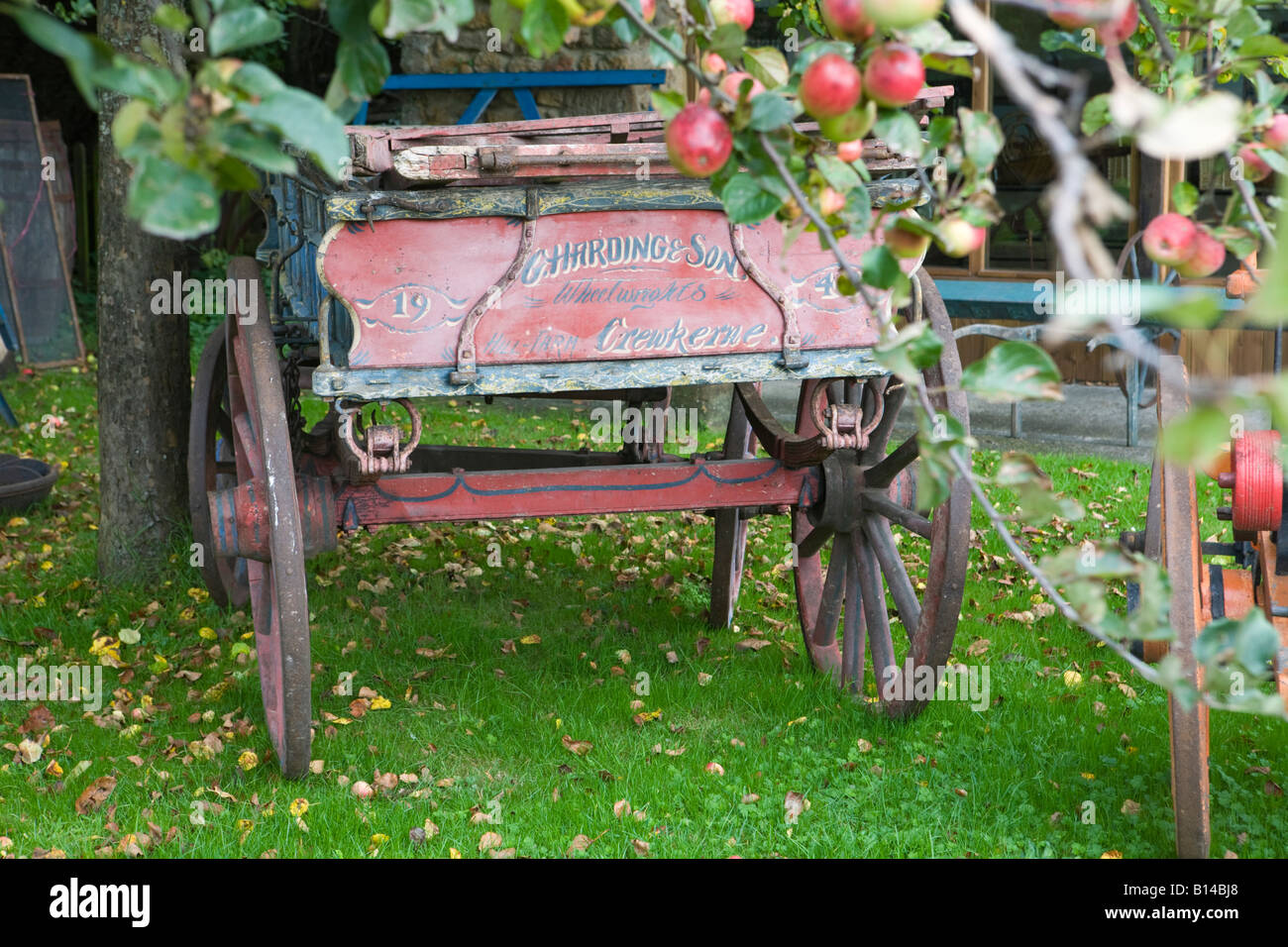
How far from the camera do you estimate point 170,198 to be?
0.93 metres

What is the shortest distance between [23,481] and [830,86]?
505cm

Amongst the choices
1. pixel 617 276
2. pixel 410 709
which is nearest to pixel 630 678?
pixel 410 709

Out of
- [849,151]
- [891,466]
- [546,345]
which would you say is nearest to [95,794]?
[546,345]

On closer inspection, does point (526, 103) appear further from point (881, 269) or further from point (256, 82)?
point (256, 82)

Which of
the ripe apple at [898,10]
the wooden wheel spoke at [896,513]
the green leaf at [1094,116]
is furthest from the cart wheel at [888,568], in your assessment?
the ripe apple at [898,10]

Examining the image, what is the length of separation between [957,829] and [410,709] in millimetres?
1486

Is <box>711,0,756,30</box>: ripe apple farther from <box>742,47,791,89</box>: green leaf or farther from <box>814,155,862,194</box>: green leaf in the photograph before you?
<box>814,155,862,194</box>: green leaf

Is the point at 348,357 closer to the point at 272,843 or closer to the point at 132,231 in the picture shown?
the point at 272,843

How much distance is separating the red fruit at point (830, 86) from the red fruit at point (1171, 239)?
299 mm

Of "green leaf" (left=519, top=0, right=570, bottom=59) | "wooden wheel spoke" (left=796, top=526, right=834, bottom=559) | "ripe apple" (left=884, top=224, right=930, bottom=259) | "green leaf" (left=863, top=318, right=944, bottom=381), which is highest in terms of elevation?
"green leaf" (left=519, top=0, right=570, bottom=59)

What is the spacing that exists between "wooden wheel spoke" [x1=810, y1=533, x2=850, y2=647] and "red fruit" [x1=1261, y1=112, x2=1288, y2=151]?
2.30 meters

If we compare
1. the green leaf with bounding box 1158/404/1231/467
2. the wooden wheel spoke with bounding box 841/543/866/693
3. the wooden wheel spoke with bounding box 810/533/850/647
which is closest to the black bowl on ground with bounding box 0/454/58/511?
the wooden wheel spoke with bounding box 810/533/850/647

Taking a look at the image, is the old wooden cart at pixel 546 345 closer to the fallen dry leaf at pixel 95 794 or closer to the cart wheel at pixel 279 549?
the cart wheel at pixel 279 549

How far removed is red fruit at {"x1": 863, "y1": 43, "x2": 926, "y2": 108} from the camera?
1.04 m
